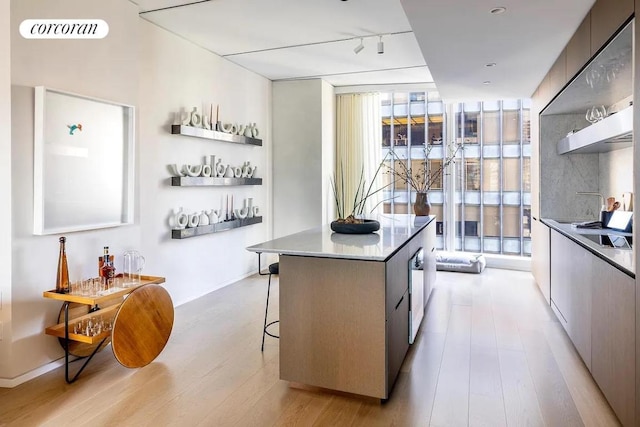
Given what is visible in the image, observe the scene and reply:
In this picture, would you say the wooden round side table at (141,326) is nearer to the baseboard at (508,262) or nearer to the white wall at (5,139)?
the white wall at (5,139)

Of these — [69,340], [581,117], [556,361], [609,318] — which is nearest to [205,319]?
[69,340]

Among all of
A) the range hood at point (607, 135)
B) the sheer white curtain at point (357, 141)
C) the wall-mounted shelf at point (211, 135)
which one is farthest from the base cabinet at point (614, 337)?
the sheer white curtain at point (357, 141)

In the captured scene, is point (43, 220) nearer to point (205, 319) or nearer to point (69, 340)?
point (69, 340)

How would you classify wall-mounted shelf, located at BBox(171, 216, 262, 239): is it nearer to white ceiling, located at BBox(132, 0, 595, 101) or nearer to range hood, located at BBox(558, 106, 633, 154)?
white ceiling, located at BBox(132, 0, 595, 101)

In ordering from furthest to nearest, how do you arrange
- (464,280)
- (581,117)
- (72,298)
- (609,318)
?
(464,280)
(581,117)
(72,298)
(609,318)

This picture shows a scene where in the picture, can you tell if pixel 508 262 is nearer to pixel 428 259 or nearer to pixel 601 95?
pixel 428 259

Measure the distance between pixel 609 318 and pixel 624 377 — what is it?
32cm

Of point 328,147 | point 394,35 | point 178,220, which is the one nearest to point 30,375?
point 178,220

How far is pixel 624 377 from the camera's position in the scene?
2104 mm

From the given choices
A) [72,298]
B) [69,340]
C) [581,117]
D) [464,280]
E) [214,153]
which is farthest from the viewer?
[464,280]

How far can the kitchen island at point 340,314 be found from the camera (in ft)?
7.98

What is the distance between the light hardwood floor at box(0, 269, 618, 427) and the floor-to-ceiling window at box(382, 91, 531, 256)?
2.76 metres

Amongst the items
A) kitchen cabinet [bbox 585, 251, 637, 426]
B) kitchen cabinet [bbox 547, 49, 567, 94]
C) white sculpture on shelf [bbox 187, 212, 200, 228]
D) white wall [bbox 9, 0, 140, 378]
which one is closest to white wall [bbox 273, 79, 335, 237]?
white sculpture on shelf [bbox 187, 212, 200, 228]

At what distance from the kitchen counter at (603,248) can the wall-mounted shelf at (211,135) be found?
340 cm
